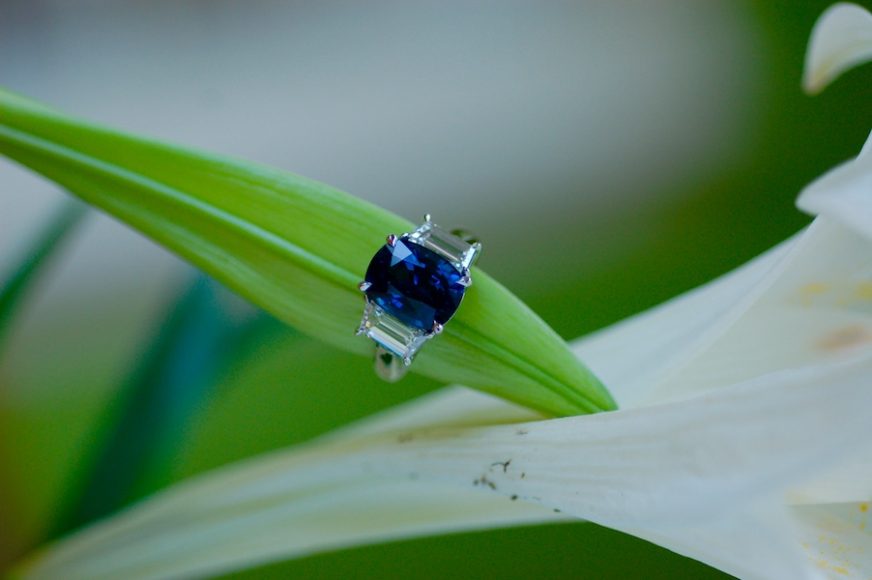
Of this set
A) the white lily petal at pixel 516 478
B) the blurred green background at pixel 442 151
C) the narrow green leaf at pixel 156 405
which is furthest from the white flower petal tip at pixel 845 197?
the blurred green background at pixel 442 151

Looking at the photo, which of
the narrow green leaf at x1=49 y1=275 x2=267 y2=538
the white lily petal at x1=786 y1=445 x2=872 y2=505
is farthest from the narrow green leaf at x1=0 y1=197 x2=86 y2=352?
the white lily petal at x1=786 y1=445 x2=872 y2=505

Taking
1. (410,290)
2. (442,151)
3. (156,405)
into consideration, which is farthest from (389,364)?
(442,151)

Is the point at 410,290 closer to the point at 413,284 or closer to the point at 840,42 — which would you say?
the point at 413,284

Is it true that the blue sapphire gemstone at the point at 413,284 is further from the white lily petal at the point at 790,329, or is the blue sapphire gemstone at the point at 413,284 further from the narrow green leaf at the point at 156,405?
the narrow green leaf at the point at 156,405

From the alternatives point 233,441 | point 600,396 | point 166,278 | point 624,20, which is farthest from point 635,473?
point 624,20

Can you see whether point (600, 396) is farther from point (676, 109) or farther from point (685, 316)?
point (676, 109)

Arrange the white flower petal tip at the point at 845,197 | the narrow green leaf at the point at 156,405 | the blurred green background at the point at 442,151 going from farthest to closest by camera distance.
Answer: the blurred green background at the point at 442,151 < the narrow green leaf at the point at 156,405 < the white flower petal tip at the point at 845,197

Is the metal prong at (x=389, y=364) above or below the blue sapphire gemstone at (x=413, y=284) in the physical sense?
below

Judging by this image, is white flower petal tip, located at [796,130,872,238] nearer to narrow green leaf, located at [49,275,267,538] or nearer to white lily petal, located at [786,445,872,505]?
white lily petal, located at [786,445,872,505]
